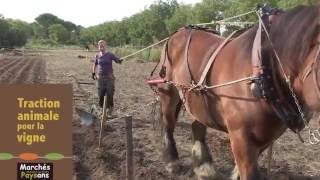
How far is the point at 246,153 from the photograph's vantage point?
3.65 metres

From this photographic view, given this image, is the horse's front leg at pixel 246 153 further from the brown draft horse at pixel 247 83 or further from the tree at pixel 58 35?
the tree at pixel 58 35

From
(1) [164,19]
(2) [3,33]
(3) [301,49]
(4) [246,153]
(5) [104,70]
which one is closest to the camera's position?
(3) [301,49]

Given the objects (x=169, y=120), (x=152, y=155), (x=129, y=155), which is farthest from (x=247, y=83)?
(x=152, y=155)

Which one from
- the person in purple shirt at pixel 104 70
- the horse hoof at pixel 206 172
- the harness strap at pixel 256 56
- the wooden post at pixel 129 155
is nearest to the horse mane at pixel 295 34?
the harness strap at pixel 256 56

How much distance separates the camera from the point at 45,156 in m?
4.00

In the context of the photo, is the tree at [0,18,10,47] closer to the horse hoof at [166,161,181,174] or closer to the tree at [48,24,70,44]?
the tree at [48,24,70,44]

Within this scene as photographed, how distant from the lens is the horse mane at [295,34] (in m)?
3.10

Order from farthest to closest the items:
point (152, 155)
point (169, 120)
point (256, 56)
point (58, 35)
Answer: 1. point (58, 35)
2. point (152, 155)
3. point (169, 120)
4. point (256, 56)

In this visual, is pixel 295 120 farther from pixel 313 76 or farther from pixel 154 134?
pixel 154 134

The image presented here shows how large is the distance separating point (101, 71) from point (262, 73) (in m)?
6.41

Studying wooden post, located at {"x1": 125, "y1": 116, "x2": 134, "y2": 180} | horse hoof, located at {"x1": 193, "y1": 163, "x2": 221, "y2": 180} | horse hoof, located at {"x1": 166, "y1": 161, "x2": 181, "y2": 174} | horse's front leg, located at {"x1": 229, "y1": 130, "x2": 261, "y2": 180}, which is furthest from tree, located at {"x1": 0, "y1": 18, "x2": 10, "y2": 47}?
horse's front leg, located at {"x1": 229, "y1": 130, "x2": 261, "y2": 180}

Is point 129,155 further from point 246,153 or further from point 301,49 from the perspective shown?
point 301,49

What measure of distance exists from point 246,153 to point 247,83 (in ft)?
1.69

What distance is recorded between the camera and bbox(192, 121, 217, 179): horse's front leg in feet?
18.3
